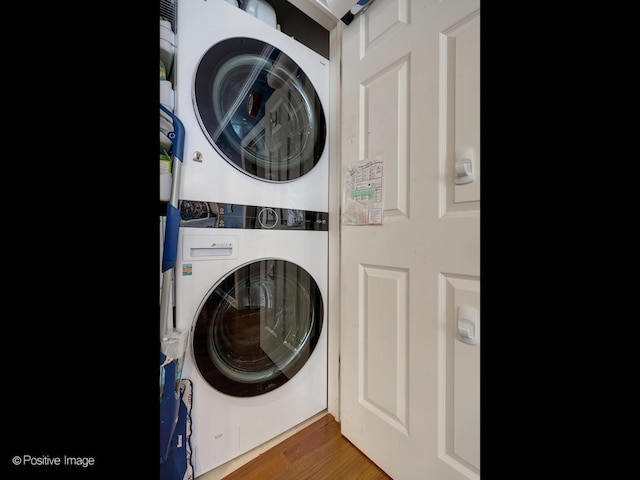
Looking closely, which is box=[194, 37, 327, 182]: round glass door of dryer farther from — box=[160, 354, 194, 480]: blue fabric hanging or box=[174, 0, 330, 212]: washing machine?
box=[160, 354, 194, 480]: blue fabric hanging

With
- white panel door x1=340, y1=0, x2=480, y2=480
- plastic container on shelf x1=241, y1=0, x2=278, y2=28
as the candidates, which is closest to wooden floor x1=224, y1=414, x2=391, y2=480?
white panel door x1=340, y1=0, x2=480, y2=480

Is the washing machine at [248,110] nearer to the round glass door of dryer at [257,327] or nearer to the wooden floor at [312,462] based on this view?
the round glass door of dryer at [257,327]

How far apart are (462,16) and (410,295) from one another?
80cm

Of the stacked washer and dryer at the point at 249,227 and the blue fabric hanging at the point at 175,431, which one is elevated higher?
the stacked washer and dryer at the point at 249,227


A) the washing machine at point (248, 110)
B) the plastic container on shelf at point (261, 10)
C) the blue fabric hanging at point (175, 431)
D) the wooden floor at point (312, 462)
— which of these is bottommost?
the wooden floor at point (312, 462)

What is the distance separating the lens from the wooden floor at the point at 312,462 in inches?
33.9

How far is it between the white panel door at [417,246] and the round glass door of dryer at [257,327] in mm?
216

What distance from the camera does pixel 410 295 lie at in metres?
0.77

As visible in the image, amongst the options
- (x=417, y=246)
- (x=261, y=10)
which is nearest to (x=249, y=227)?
(x=417, y=246)

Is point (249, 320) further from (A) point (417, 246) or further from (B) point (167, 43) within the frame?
(B) point (167, 43)

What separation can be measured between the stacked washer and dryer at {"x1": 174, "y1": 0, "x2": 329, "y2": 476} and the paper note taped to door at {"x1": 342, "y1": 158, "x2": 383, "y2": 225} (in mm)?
141

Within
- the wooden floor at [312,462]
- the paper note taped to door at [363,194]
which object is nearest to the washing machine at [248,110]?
the paper note taped to door at [363,194]
